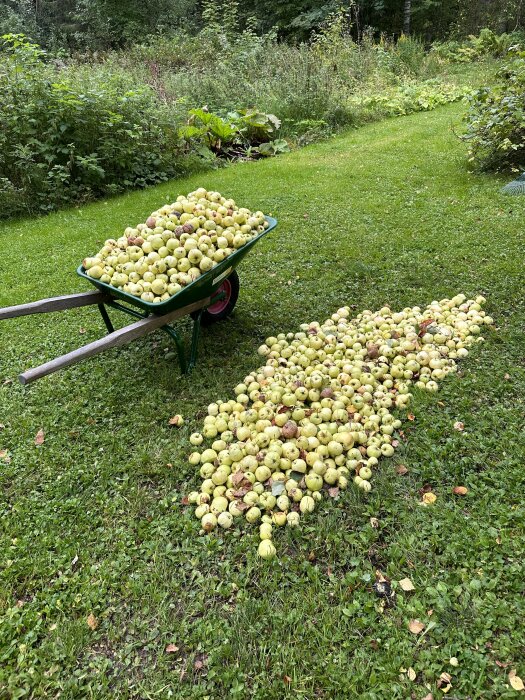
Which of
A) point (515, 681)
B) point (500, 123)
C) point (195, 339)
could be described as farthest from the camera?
point (500, 123)

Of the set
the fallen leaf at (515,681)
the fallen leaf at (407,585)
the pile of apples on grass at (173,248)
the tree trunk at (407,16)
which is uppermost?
the tree trunk at (407,16)

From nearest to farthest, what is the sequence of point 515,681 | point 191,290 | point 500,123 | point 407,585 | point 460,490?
point 515,681 < point 407,585 < point 460,490 < point 191,290 < point 500,123

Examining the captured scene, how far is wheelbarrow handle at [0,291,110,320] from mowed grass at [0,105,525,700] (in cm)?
60

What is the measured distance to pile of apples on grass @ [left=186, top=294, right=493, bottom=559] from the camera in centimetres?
245

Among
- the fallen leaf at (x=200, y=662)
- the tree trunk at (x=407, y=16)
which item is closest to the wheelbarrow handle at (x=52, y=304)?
the fallen leaf at (x=200, y=662)

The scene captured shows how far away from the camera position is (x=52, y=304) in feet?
9.55

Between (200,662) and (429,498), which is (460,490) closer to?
(429,498)

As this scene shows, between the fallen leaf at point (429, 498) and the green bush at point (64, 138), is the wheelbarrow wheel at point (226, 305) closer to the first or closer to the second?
the fallen leaf at point (429, 498)

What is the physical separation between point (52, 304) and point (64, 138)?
17.3ft

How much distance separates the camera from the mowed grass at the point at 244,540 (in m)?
1.81

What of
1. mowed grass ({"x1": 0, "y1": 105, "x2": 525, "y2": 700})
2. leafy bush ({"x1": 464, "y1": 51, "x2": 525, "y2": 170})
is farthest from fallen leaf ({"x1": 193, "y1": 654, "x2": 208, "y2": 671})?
leafy bush ({"x1": 464, "y1": 51, "x2": 525, "y2": 170})

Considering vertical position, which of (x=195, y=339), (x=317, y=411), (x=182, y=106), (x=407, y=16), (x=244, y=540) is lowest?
(x=244, y=540)

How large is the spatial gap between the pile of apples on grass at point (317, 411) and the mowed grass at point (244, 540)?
11cm

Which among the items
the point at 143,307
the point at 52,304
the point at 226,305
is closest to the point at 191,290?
the point at 143,307
